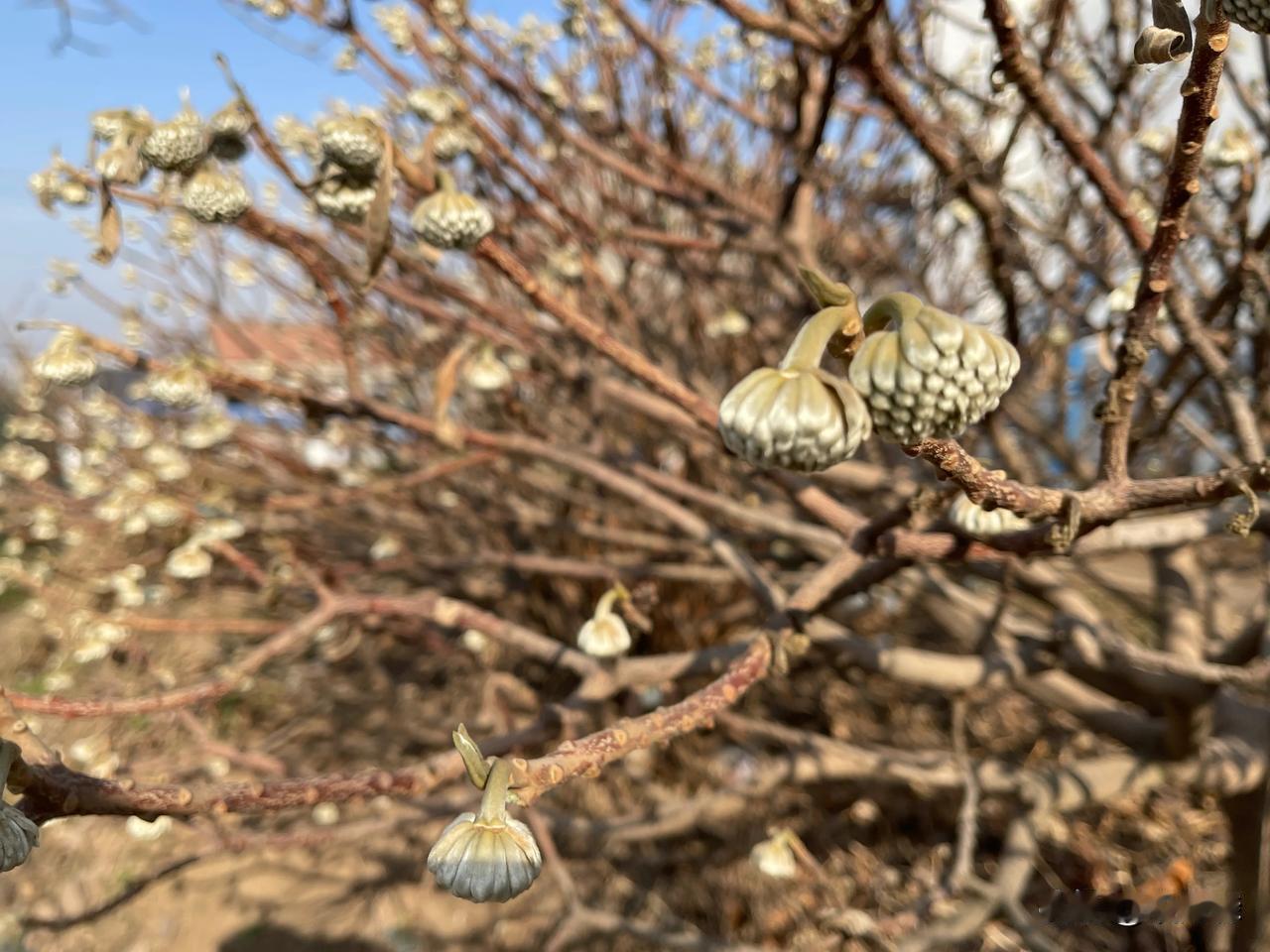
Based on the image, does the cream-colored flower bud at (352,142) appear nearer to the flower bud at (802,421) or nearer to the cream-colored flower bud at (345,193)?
the cream-colored flower bud at (345,193)

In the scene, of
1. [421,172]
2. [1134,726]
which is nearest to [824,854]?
[1134,726]

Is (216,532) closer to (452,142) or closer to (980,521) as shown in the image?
(452,142)

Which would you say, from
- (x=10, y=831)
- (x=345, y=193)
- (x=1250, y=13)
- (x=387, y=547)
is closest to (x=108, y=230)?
(x=345, y=193)

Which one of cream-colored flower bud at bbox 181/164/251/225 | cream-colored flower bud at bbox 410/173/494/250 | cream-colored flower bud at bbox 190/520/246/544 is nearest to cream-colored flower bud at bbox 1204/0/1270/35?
cream-colored flower bud at bbox 410/173/494/250

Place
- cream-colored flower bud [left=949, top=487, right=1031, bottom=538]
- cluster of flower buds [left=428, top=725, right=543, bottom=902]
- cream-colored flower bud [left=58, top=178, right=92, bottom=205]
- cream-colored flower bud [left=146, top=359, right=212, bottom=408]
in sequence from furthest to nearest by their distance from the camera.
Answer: cream-colored flower bud [left=146, top=359, right=212, bottom=408] → cream-colored flower bud [left=58, top=178, right=92, bottom=205] → cream-colored flower bud [left=949, top=487, right=1031, bottom=538] → cluster of flower buds [left=428, top=725, right=543, bottom=902]

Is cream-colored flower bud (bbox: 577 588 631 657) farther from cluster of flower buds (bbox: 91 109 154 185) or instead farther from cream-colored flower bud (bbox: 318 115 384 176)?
cluster of flower buds (bbox: 91 109 154 185)

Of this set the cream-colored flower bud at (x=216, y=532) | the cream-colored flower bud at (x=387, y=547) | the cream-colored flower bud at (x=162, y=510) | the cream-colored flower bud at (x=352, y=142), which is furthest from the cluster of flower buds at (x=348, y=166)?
the cream-colored flower bud at (x=387, y=547)
